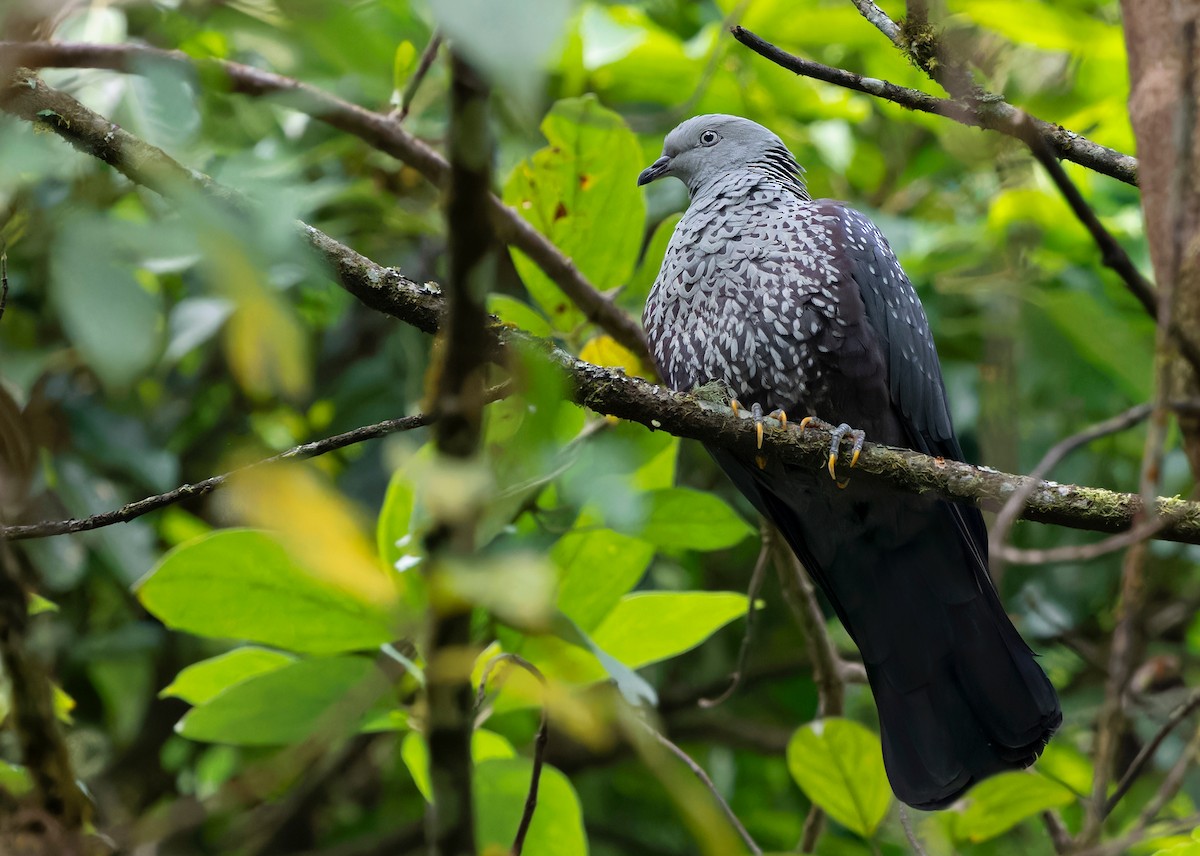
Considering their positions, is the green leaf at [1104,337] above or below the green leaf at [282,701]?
above

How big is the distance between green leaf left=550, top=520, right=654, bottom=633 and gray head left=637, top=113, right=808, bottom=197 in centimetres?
142

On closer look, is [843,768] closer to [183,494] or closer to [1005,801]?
[1005,801]

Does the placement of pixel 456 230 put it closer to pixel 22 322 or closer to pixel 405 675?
pixel 405 675

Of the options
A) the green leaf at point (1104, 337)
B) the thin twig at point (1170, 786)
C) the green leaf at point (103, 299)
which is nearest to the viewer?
the green leaf at point (103, 299)

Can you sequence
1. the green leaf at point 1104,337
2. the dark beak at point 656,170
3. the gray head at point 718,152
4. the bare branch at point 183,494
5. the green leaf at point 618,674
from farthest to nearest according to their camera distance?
1. the dark beak at point 656,170
2. the gray head at point 718,152
3. the green leaf at point 1104,337
4. the green leaf at point 618,674
5. the bare branch at point 183,494

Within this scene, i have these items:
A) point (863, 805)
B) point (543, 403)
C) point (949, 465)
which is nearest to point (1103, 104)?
point (949, 465)

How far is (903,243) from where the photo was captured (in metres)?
3.91

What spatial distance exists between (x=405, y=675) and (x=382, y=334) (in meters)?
2.17

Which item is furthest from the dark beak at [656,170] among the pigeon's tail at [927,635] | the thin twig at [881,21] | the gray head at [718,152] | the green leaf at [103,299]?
the green leaf at [103,299]

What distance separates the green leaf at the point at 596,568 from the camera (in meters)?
2.78

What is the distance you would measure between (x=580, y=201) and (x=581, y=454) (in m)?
1.02

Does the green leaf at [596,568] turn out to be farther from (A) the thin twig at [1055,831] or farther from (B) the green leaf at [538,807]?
(A) the thin twig at [1055,831]

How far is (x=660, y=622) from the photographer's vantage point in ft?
9.18

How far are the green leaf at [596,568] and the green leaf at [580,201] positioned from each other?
2.30 ft
